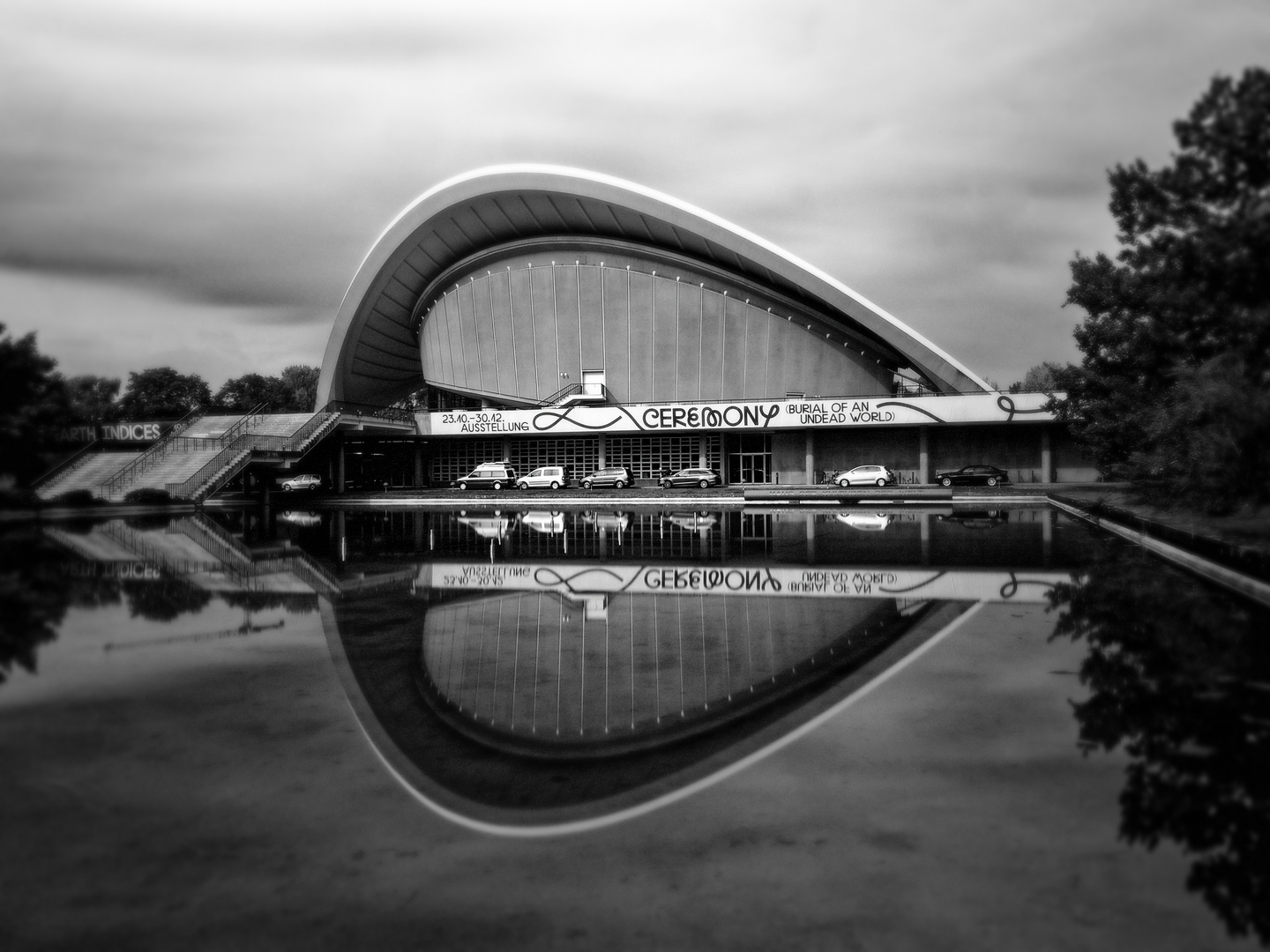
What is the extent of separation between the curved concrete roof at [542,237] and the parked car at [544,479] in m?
13.8

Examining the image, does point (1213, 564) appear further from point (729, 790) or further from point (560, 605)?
point (729, 790)

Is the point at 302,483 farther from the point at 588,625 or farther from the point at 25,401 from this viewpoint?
the point at 588,625

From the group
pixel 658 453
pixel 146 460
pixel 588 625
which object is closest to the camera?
pixel 588 625

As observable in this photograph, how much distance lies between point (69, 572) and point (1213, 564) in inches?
676

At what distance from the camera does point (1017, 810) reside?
5.01 m

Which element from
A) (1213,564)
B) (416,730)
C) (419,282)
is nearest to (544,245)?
(419,282)

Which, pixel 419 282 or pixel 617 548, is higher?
pixel 419 282

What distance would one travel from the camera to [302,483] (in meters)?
44.4

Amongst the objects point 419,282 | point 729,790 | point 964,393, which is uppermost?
point 419,282

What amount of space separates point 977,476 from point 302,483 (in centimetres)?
3154

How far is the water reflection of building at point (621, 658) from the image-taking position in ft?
22.3

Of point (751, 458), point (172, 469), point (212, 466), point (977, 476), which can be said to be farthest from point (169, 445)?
point (977, 476)

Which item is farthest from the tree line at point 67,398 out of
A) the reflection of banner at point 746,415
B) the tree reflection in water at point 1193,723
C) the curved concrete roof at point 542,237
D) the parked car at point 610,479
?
the tree reflection in water at point 1193,723

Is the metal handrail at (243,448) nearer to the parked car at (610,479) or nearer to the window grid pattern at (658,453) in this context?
the parked car at (610,479)
